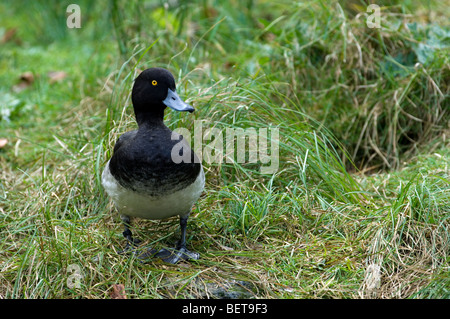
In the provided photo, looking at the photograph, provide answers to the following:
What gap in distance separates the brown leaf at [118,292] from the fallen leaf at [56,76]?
3432 millimetres

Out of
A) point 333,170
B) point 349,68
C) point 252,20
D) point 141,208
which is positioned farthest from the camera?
point 252,20

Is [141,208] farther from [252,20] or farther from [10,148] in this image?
[252,20]

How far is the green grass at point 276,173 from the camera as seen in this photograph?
265 centimetres

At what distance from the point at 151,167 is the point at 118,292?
59 cm

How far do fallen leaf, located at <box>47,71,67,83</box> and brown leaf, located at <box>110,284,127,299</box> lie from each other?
3.43 metres

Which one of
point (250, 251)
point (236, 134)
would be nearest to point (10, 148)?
point (236, 134)

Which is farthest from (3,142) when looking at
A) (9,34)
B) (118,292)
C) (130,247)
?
(9,34)

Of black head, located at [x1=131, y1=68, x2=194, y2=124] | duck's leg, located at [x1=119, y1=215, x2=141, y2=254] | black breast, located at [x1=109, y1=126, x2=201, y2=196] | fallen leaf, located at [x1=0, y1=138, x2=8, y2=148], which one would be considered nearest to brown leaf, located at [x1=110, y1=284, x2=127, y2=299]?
duck's leg, located at [x1=119, y1=215, x2=141, y2=254]

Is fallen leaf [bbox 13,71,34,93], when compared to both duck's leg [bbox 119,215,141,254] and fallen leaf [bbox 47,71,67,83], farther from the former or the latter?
duck's leg [bbox 119,215,141,254]

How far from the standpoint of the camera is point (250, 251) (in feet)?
9.45

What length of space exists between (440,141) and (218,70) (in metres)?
1.79

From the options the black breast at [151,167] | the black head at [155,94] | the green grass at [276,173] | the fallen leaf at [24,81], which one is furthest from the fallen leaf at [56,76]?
the black breast at [151,167]

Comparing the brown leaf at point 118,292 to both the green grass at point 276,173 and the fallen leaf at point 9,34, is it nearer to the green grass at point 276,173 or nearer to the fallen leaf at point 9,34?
the green grass at point 276,173

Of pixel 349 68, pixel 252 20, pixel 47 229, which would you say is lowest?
pixel 252 20
